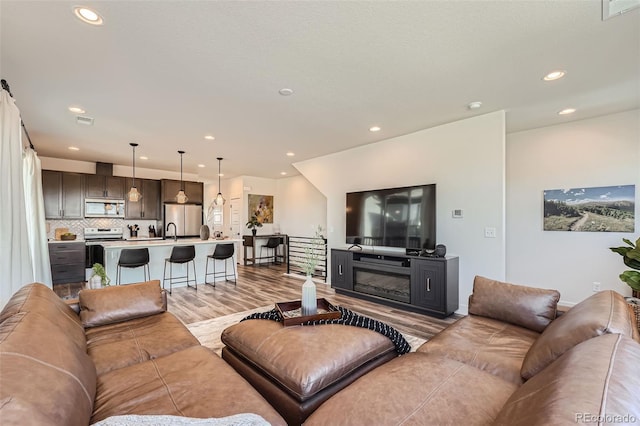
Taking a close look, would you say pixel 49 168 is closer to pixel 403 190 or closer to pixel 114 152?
pixel 114 152

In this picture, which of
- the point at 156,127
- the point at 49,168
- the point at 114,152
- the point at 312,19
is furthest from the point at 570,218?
the point at 49,168

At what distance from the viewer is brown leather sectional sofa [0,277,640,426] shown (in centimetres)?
80

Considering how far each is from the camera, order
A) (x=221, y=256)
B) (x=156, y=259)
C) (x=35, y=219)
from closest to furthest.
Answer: (x=35, y=219)
(x=156, y=259)
(x=221, y=256)

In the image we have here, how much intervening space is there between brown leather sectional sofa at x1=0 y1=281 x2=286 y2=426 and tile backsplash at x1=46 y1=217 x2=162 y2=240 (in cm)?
552

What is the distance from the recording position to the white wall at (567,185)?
374 centimetres

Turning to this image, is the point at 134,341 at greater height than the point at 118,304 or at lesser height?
lesser

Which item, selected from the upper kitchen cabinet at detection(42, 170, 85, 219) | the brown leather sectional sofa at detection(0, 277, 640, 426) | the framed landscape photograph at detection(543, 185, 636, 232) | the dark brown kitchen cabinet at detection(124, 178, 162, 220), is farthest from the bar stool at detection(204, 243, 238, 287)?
the framed landscape photograph at detection(543, 185, 636, 232)

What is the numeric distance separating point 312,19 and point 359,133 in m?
2.75

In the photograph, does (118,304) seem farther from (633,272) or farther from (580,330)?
(633,272)

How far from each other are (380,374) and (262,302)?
3.27 metres

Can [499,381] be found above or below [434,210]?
below

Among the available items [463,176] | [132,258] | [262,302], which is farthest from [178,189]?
[463,176]

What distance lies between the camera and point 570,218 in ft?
13.4

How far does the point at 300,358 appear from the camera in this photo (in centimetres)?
164
